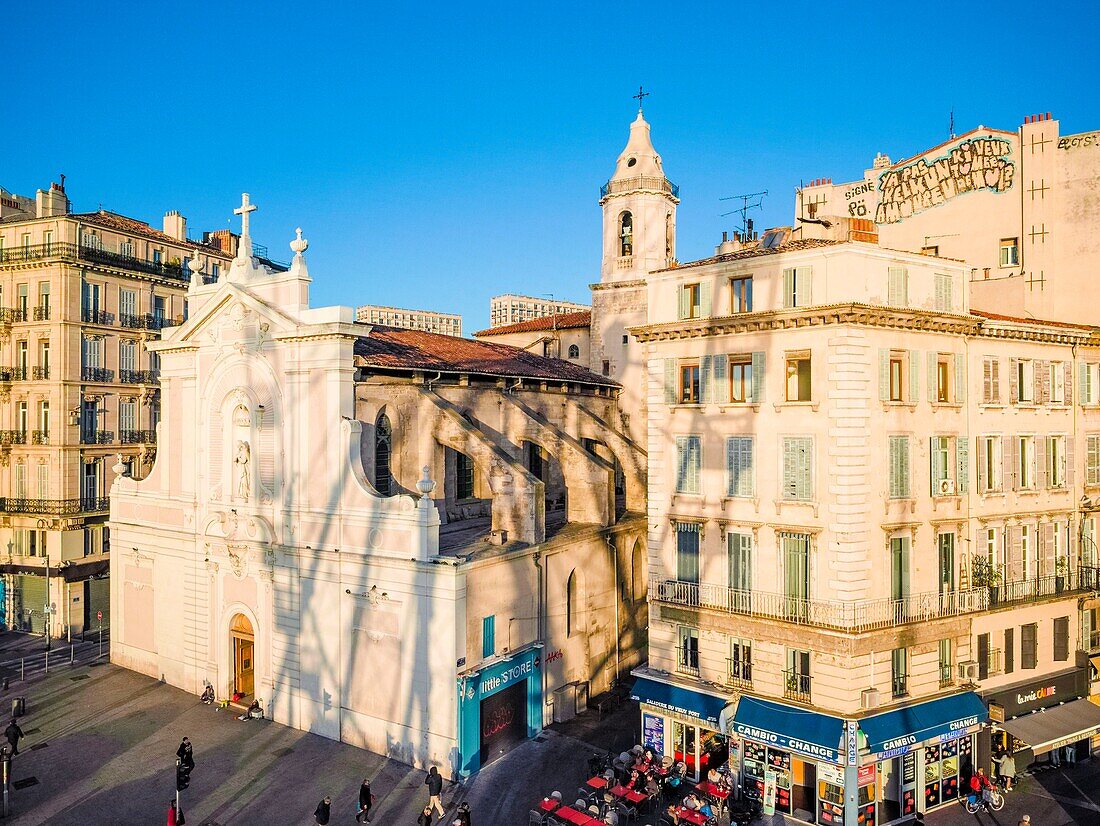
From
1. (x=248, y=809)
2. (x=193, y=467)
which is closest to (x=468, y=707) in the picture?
(x=248, y=809)

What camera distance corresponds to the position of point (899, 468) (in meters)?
22.6

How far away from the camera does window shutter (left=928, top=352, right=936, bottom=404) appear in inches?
914

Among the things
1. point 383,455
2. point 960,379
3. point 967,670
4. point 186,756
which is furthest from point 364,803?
point 960,379

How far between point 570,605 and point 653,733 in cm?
623

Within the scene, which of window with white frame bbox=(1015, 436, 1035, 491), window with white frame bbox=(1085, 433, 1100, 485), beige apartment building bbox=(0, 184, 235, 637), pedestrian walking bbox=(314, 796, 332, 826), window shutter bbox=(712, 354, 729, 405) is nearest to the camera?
pedestrian walking bbox=(314, 796, 332, 826)

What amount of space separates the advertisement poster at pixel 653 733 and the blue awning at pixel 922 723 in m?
6.40

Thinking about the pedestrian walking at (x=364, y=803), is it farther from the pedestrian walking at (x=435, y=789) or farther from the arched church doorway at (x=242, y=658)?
the arched church doorway at (x=242, y=658)

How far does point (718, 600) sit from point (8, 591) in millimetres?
35961

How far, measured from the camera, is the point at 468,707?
79.6ft

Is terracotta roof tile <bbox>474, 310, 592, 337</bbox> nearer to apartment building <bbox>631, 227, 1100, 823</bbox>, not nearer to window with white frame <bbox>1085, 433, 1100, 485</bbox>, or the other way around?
apartment building <bbox>631, 227, 1100, 823</bbox>

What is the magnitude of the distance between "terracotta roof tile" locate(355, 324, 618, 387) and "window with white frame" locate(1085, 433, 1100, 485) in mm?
20629

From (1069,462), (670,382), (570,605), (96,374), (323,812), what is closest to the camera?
(323,812)

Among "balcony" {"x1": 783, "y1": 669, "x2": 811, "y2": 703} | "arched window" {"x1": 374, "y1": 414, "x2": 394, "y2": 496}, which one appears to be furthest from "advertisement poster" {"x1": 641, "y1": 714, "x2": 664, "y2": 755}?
"arched window" {"x1": 374, "y1": 414, "x2": 394, "y2": 496}

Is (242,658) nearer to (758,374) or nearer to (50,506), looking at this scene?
(50,506)
